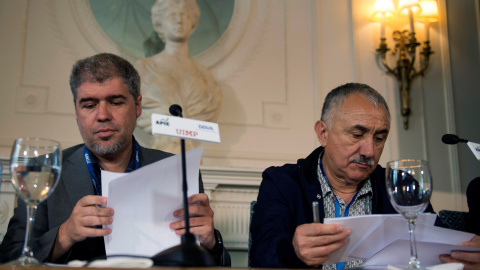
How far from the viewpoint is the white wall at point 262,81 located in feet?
11.1

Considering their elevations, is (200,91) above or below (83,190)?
above

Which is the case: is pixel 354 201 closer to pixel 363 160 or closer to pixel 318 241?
pixel 363 160

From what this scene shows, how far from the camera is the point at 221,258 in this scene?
1730 mm

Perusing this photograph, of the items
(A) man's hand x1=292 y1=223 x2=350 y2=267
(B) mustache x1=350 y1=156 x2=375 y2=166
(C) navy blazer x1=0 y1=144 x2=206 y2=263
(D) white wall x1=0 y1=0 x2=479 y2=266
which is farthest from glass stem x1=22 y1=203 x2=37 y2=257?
(D) white wall x1=0 y1=0 x2=479 y2=266

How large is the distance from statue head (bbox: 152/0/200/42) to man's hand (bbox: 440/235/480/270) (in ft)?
7.78

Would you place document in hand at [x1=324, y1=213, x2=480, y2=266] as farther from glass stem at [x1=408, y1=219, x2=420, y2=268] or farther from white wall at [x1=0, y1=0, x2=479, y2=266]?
white wall at [x1=0, y1=0, x2=479, y2=266]

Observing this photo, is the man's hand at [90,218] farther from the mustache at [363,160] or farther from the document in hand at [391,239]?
the mustache at [363,160]

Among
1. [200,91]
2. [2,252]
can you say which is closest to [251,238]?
[2,252]

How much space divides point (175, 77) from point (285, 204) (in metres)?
1.53

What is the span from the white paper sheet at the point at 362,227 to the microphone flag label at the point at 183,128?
41 cm

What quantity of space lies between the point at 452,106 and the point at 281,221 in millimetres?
2538

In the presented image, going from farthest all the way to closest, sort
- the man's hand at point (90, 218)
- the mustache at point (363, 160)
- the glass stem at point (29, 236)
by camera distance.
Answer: the mustache at point (363, 160) < the man's hand at point (90, 218) < the glass stem at point (29, 236)

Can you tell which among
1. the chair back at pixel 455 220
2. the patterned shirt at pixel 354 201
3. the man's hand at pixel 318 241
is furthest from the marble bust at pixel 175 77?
the man's hand at pixel 318 241

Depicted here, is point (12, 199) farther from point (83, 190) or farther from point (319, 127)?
point (319, 127)
